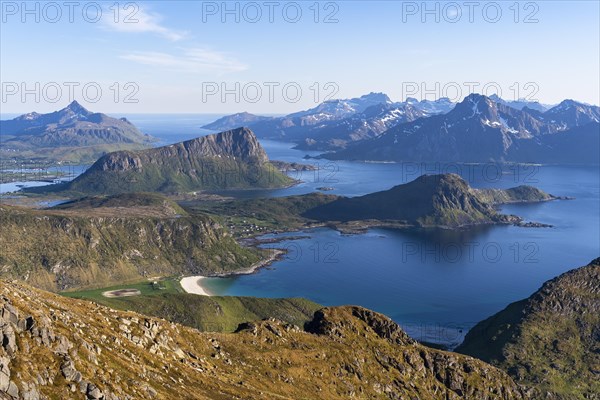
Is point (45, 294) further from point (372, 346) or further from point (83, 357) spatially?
point (372, 346)

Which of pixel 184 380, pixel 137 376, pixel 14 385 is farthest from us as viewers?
pixel 184 380

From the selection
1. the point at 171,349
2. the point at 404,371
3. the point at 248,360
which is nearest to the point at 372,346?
the point at 404,371

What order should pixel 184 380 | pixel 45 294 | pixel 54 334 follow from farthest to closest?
pixel 45 294 < pixel 184 380 < pixel 54 334

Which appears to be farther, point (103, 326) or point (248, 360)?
point (248, 360)

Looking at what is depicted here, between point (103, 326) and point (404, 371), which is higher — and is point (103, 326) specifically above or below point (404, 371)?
above

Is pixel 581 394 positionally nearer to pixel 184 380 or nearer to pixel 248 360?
pixel 248 360

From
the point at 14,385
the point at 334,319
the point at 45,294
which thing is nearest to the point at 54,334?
the point at 14,385

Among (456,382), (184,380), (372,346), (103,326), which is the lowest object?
(456,382)
